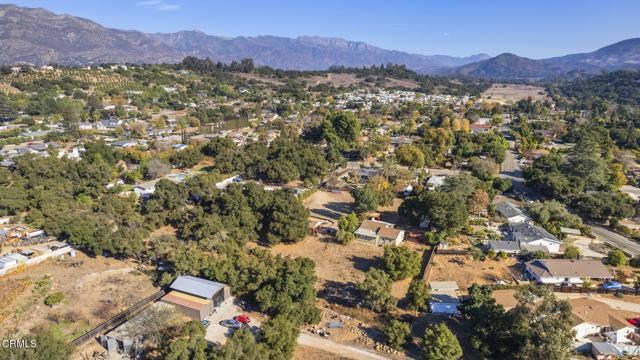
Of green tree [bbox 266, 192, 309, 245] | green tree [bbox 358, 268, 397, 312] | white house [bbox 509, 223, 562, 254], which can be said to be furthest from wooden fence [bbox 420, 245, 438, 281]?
green tree [bbox 266, 192, 309, 245]

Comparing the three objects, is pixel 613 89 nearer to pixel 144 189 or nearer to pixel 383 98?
pixel 383 98

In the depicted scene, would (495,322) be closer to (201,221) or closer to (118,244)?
(201,221)

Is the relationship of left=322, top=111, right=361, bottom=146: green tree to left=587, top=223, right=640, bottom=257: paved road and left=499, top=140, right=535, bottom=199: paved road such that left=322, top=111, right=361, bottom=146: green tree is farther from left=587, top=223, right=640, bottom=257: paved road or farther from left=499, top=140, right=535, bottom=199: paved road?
left=587, top=223, right=640, bottom=257: paved road

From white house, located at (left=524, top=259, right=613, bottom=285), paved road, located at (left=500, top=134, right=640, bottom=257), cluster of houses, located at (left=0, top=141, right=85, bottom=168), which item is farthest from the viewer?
cluster of houses, located at (left=0, top=141, right=85, bottom=168)

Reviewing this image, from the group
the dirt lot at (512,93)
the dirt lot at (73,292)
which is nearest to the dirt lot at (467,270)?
the dirt lot at (73,292)

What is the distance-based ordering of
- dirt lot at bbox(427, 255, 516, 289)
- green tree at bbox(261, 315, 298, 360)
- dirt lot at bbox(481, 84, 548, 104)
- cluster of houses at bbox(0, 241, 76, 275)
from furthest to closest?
dirt lot at bbox(481, 84, 548, 104)
dirt lot at bbox(427, 255, 516, 289)
cluster of houses at bbox(0, 241, 76, 275)
green tree at bbox(261, 315, 298, 360)

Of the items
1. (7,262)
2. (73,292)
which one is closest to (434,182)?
(73,292)

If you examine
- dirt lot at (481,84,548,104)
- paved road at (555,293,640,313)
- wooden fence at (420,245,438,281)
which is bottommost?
wooden fence at (420,245,438,281)
